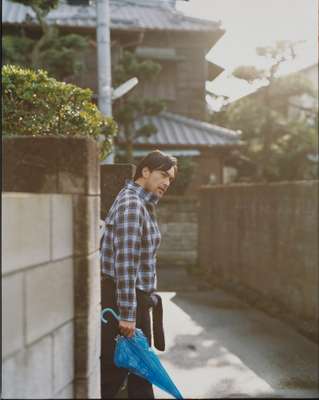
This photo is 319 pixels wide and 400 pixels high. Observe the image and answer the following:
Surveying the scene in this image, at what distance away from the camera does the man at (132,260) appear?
3.71m

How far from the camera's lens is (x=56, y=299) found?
8.85ft

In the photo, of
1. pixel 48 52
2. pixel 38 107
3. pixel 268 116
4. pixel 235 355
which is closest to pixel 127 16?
pixel 48 52

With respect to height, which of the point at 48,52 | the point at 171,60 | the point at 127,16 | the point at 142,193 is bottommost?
the point at 142,193

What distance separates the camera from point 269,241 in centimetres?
1015

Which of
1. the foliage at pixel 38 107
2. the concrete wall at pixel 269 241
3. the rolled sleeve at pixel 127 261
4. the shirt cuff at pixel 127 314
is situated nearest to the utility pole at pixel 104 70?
the concrete wall at pixel 269 241

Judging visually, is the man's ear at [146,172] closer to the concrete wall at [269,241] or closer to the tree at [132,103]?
the concrete wall at [269,241]

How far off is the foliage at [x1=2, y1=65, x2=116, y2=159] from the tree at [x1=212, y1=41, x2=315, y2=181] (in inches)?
411

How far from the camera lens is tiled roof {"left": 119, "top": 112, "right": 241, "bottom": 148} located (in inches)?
731

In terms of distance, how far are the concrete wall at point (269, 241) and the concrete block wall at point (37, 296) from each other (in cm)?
597

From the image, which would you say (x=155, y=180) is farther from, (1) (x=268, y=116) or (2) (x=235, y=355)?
(1) (x=268, y=116)

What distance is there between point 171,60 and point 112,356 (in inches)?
709

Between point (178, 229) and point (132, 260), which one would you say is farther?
point (178, 229)

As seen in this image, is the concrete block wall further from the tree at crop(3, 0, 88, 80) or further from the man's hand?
the tree at crop(3, 0, 88, 80)

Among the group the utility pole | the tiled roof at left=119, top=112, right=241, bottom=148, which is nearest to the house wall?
the tiled roof at left=119, top=112, right=241, bottom=148
